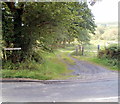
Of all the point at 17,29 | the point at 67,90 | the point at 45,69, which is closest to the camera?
the point at 67,90

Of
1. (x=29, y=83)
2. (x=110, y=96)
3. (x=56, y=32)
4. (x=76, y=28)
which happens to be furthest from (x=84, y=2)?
(x=29, y=83)

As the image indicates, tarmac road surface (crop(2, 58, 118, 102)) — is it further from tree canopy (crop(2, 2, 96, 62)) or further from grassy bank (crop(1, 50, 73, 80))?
tree canopy (crop(2, 2, 96, 62))

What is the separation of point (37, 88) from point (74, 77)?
540mm

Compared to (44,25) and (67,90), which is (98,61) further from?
(44,25)

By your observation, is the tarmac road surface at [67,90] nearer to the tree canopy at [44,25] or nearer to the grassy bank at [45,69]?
the grassy bank at [45,69]

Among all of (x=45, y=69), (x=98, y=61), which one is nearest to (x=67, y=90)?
(x=45, y=69)

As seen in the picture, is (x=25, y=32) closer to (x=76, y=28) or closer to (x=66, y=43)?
(x=66, y=43)

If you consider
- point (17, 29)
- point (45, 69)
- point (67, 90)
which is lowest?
point (67, 90)

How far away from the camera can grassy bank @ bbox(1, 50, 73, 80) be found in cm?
150

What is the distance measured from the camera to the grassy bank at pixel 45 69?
4.94 ft

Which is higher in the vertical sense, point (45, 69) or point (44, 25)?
point (44, 25)

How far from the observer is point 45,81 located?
1399 mm

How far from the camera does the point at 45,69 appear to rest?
5.52ft

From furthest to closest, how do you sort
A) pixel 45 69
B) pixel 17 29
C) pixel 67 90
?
pixel 17 29, pixel 45 69, pixel 67 90
